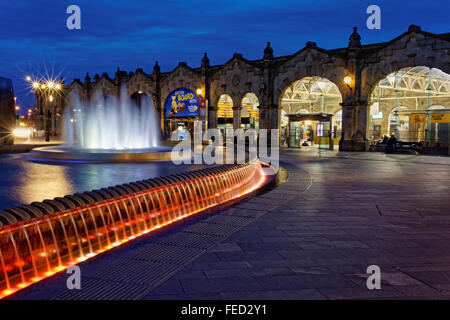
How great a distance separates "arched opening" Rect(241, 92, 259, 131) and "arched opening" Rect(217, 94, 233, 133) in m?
1.55

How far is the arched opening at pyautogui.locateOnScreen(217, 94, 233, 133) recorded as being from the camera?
3956 cm

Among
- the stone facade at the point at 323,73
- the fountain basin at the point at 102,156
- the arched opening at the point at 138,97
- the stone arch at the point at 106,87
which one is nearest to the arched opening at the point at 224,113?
the stone facade at the point at 323,73

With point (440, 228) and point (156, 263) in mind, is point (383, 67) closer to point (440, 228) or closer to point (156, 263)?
point (440, 228)

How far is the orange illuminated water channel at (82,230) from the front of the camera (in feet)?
13.7

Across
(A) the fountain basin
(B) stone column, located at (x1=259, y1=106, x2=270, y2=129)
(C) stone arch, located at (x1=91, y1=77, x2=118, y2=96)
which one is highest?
(C) stone arch, located at (x1=91, y1=77, x2=118, y2=96)

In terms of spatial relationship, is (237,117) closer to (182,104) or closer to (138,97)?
(182,104)

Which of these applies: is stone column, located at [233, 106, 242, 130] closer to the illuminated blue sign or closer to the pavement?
the illuminated blue sign

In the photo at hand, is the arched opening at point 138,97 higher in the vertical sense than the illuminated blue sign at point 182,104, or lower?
higher

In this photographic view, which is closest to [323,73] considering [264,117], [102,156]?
[264,117]

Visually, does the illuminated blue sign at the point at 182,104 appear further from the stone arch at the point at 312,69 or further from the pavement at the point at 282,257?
the pavement at the point at 282,257

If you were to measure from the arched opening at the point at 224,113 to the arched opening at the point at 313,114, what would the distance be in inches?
232

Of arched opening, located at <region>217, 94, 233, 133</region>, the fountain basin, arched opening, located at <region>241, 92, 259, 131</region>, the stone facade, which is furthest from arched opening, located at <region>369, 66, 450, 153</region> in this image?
the fountain basin
